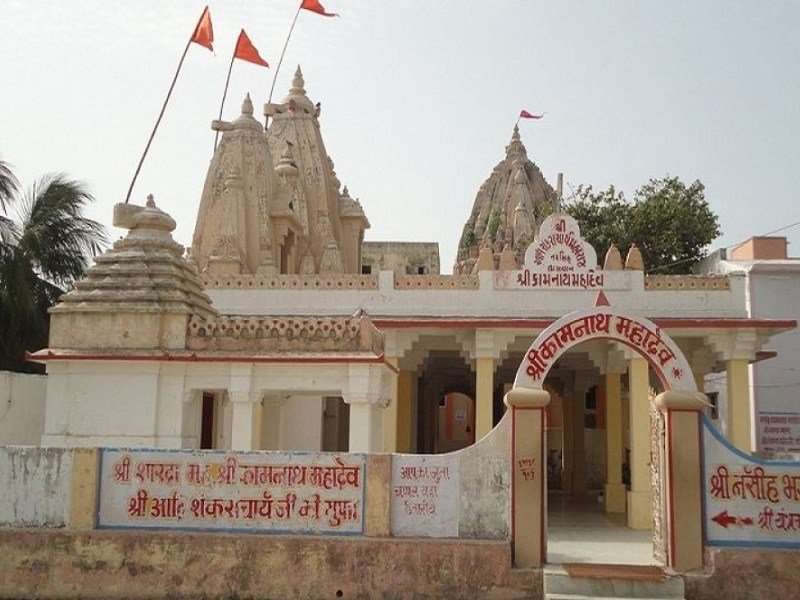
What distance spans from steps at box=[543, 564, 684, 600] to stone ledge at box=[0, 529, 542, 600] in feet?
0.73

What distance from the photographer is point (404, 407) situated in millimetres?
18891

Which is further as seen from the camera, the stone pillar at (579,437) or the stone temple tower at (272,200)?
the stone pillar at (579,437)

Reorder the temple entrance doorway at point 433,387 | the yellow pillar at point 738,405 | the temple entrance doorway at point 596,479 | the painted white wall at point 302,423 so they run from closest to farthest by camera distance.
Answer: the temple entrance doorway at point 596,479, the yellow pillar at point 738,405, the painted white wall at point 302,423, the temple entrance doorway at point 433,387

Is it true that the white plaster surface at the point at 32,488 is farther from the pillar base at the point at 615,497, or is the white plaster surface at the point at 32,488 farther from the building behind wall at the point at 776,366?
the building behind wall at the point at 776,366

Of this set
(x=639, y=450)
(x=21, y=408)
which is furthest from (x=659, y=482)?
(x=21, y=408)

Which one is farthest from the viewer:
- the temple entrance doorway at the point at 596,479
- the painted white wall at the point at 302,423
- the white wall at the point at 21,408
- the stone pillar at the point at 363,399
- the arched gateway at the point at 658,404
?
the painted white wall at the point at 302,423

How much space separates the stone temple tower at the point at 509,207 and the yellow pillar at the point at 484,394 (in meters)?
23.0

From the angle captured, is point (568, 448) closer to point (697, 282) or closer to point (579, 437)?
point (579, 437)

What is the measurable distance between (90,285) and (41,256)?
10.6 m

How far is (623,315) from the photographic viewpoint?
9203 mm

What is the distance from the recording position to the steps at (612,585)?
328 inches

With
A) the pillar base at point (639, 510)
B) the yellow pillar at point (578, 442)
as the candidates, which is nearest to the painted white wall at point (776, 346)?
the yellow pillar at point (578, 442)

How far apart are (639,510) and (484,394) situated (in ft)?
11.3

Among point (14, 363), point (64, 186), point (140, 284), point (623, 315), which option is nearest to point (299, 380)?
point (140, 284)
